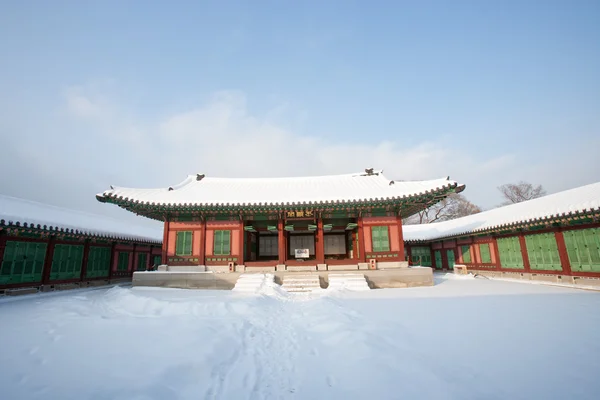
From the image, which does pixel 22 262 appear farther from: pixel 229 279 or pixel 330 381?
pixel 330 381

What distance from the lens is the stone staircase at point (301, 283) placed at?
1340 centimetres

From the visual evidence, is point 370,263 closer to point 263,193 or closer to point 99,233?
point 263,193

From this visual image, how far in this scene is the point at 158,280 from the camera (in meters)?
14.2

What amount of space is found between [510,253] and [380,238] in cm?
926

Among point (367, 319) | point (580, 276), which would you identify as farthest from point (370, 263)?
point (580, 276)

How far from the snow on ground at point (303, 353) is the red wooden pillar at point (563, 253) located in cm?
756

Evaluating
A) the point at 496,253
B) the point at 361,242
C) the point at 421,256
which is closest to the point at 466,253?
the point at 496,253

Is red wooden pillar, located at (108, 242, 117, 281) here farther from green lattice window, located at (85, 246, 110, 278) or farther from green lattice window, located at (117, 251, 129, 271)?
green lattice window, located at (117, 251, 129, 271)

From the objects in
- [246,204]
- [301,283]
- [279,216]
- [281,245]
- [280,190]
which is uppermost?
[280,190]

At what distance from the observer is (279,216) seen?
1598 cm

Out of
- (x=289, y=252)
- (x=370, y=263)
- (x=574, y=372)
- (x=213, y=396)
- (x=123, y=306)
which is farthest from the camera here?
(x=289, y=252)

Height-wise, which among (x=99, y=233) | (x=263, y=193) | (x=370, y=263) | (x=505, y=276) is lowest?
(x=505, y=276)

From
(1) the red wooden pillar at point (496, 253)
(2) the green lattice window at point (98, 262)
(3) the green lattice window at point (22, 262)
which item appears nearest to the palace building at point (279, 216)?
(3) the green lattice window at point (22, 262)

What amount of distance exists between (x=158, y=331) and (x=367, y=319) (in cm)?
505
